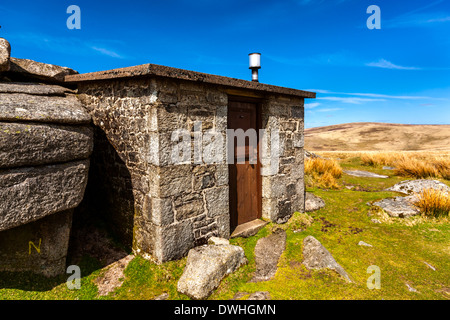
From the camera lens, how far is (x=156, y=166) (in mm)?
3877

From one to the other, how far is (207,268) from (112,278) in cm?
145

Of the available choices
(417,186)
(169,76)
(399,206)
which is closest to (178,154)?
(169,76)

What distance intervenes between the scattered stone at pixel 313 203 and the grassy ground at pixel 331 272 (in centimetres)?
69

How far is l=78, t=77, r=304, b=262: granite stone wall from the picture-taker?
392 centimetres

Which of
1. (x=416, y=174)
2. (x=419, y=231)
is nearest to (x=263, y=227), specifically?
(x=419, y=231)

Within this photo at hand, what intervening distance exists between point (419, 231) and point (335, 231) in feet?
5.92

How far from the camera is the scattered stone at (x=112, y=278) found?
3.76 meters

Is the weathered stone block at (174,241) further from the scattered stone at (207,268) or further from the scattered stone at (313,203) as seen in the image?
the scattered stone at (313,203)

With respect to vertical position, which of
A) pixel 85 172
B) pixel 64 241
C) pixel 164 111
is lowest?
pixel 64 241

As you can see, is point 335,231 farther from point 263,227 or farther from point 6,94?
point 6,94

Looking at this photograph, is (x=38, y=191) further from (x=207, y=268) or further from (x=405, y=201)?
(x=405, y=201)

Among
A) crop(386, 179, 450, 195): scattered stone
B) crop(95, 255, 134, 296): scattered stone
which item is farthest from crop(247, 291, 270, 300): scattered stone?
crop(386, 179, 450, 195): scattered stone
